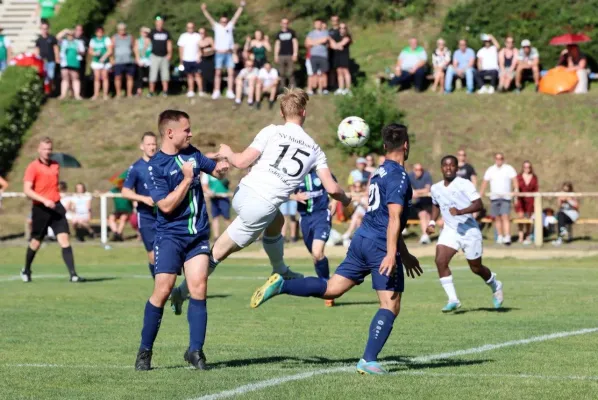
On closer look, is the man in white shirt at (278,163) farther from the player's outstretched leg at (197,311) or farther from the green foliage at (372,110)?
the green foliage at (372,110)

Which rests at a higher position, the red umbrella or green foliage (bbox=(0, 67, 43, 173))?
the red umbrella

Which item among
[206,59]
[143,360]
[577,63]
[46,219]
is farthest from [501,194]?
[143,360]

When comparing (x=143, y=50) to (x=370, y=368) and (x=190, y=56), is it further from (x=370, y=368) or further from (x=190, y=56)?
(x=370, y=368)

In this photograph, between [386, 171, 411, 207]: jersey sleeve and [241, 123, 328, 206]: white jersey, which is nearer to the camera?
[386, 171, 411, 207]: jersey sleeve

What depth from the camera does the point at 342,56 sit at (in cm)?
3316

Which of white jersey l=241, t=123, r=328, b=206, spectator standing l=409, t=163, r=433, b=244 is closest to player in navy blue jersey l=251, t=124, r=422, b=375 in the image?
white jersey l=241, t=123, r=328, b=206

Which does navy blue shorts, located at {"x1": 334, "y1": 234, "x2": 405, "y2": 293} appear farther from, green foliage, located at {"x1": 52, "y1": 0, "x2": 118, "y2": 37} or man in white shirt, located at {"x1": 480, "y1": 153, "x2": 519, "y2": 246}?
green foliage, located at {"x1": 52, "y1": 0, "x2": 118, "y2": 37}

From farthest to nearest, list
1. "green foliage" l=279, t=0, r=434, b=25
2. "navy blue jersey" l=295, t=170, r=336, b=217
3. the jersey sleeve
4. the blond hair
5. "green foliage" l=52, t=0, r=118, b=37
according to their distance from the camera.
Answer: "green foliage" l=279, t=0, r=434, b=25 → "green foliage" l=52, t=0, r=118, b=37 → "navy blue jersey" l=295, t=170, r=336, b=217 → the blond hair → the jersey sleeve

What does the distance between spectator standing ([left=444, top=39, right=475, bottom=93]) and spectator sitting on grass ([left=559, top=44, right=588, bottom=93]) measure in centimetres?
243

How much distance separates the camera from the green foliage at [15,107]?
3475 centimetres

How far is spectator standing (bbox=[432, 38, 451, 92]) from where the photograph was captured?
3281 cm

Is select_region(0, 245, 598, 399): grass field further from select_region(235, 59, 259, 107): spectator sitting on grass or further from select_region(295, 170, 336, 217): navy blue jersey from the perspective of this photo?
A: select_region(235, 59, 259, 107): spectator sitting on grass

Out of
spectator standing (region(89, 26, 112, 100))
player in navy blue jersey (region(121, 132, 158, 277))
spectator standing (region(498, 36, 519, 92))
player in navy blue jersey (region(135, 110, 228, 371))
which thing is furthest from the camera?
spectator standing (region(89, 26, 112, 100))

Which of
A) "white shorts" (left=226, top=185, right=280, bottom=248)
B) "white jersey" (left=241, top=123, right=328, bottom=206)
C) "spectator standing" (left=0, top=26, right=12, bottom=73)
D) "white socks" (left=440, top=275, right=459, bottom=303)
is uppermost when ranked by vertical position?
"spectator standing" (left=0, top=26, right=12, bottom=73)
